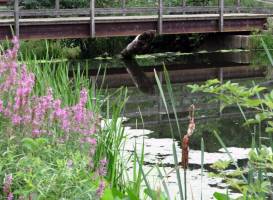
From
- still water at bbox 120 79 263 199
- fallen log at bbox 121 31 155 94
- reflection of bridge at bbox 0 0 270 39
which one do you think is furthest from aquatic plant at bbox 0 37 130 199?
reflection of bridge at bbox 0 0 270 39

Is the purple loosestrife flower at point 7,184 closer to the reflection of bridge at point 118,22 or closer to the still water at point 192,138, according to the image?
the still water at point 192,138

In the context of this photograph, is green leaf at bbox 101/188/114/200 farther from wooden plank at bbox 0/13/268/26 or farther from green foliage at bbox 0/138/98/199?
wooden plank at bbox 0/13/268/26

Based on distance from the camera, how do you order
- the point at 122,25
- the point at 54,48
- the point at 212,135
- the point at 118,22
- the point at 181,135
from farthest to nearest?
the point at 122,25
the point at 118,22
the point at 54,48
the point at 212,135
the point at 181,135

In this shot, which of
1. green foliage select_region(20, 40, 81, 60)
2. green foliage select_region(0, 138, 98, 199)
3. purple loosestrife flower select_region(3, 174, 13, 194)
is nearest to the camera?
purple loosestrife flower select_region(3, 174, 13, 194)

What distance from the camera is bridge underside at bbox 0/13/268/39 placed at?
17.4 metres

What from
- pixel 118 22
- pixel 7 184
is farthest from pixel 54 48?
pixel 7 184

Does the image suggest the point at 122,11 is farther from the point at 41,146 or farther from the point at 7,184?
the point at 7,184

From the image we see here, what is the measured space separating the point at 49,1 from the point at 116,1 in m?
3.48

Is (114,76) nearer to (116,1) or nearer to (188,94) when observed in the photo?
(188,94)

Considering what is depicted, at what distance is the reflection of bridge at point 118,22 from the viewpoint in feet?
57.2

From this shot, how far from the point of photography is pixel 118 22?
18812 mm

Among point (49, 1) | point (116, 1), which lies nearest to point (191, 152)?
point (49, 1)

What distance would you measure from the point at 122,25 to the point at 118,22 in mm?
250

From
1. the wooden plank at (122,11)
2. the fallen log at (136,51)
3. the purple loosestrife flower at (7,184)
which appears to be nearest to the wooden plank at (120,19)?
the wooden plank at (122,11)
